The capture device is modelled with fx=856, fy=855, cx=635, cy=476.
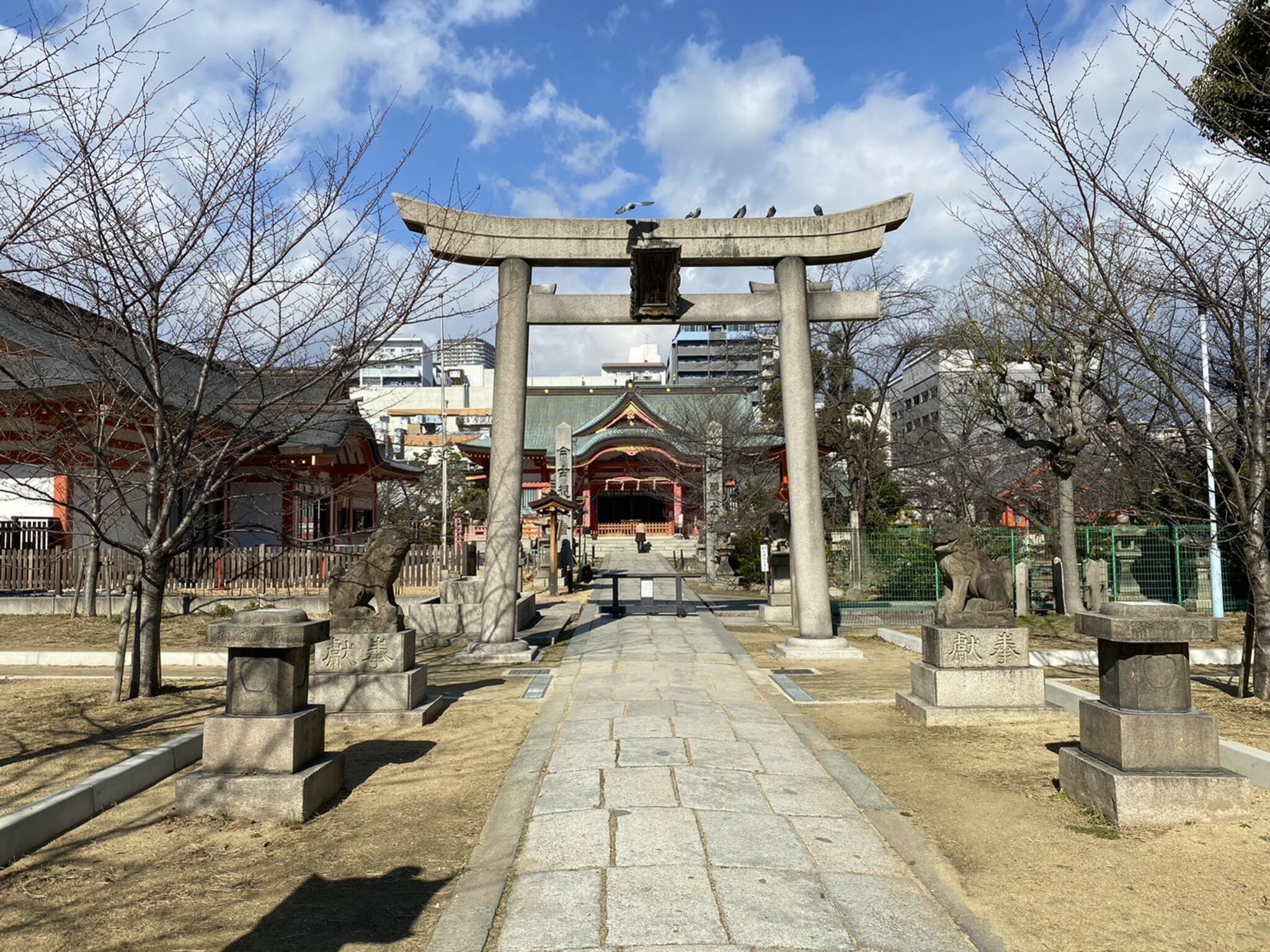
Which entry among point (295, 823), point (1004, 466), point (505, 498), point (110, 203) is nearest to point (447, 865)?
point (295, 823)

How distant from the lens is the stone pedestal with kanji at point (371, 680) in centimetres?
720

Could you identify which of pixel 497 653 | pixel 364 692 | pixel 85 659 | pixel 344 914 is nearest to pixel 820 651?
pixel 497 653

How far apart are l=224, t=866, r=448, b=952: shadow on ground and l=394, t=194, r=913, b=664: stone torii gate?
6934mm

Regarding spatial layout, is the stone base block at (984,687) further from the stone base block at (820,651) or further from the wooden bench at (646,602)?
the wooden bench at (646,602)

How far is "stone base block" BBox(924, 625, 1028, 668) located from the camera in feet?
24.4

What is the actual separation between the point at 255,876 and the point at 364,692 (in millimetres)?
3306

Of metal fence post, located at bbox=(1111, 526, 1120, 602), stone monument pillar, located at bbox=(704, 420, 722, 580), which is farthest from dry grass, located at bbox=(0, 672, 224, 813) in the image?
stone monument pillar, located at bbox=(704, 420, 722, 580)

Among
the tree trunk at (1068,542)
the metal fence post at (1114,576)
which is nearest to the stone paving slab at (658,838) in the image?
the tree trunk at (1068,542)

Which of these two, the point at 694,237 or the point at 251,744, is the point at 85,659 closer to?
the point at 251,744

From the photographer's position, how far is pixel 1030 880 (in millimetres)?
3928

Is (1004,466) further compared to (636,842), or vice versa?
(1004,466)

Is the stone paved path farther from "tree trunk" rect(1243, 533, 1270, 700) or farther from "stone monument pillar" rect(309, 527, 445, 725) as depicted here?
"tree trunk" rect(1243, 533, 1270, 700)

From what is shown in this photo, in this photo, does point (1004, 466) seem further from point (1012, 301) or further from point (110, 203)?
point (110, 203)

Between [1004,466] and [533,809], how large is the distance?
2439 centimetres
